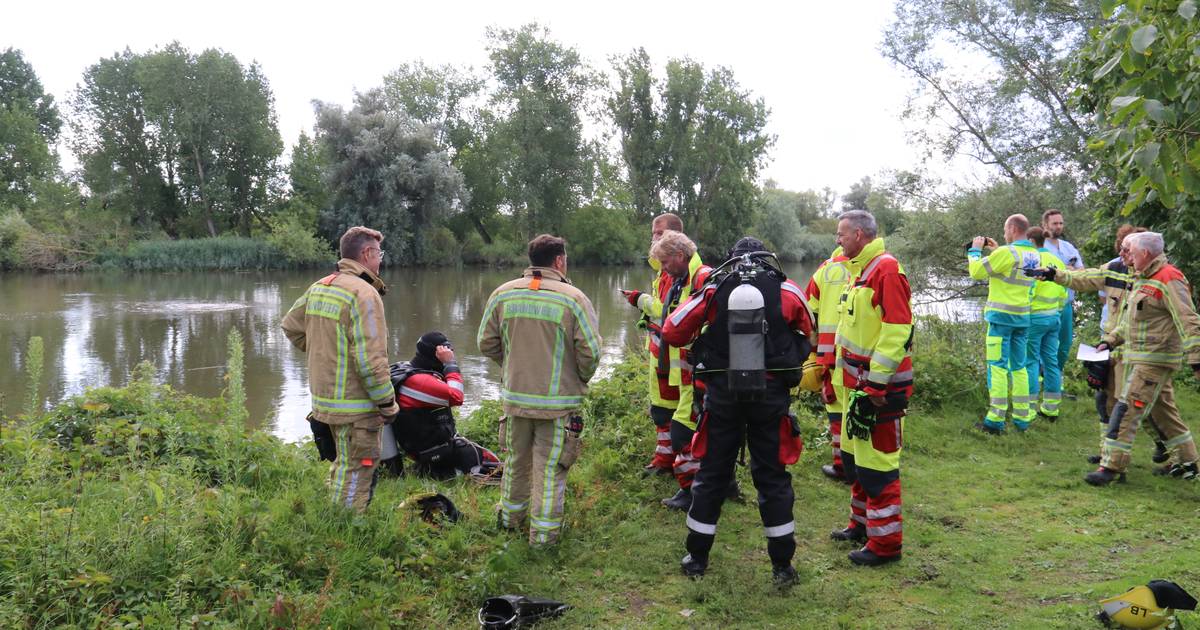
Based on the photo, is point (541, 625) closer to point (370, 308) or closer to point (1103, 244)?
point (370, 308)

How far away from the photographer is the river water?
1303 centimetres

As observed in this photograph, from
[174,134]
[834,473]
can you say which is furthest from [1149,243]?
[174,134]

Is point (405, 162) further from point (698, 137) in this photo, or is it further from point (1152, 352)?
point (1152, 352)

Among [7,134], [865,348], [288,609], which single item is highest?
[7,134]

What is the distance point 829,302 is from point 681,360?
1.37m

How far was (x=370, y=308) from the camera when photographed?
4648 millimetres

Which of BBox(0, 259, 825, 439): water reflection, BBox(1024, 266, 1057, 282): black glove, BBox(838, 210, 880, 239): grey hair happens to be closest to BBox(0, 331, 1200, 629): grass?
BBox(1024, 266, 1057, 282): black glove

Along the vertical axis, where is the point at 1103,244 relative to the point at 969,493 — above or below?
above

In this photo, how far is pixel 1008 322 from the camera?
7.64m

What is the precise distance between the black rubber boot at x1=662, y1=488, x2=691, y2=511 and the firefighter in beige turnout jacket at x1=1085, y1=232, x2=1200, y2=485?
3.36 metres

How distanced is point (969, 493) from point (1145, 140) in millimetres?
3978

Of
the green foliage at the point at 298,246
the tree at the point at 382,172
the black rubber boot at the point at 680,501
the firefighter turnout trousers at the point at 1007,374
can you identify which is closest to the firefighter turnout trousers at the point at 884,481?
the black rubber boot at the point at 680,501

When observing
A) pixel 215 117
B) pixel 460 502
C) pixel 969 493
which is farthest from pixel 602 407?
pixel 215 117

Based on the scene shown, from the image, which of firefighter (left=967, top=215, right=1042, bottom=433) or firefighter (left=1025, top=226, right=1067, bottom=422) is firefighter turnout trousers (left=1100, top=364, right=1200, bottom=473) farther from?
firefighter (left=1025, top=226, right=1067, bottom=422)
